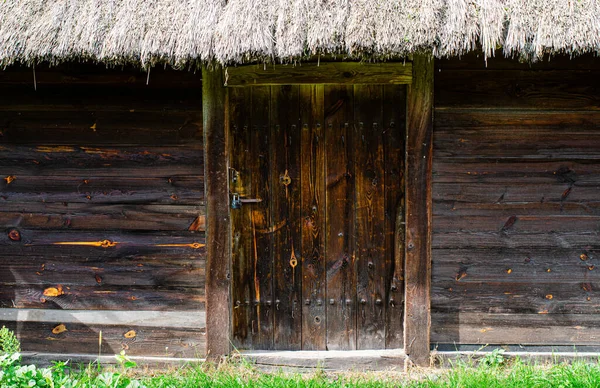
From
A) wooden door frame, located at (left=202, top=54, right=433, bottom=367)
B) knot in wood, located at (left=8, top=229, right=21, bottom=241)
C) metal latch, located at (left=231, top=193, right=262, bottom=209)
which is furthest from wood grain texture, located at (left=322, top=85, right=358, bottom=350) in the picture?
knot in wood, located at (left=8, top=229, right=21, bottom=241)

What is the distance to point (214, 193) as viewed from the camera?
10.9 ft

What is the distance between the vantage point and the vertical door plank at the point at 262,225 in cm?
341

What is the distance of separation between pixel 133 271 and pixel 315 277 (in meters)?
1.21

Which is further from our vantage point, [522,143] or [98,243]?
[98,243]

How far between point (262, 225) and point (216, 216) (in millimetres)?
321

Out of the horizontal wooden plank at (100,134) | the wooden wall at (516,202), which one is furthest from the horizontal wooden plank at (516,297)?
the horizontal wooden plank at (100,134)

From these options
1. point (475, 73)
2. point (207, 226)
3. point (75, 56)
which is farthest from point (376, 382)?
point (75, 56)

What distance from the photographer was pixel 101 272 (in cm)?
346

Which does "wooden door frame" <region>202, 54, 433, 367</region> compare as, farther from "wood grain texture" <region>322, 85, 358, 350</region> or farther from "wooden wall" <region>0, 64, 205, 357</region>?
"wood grain texture" <region>322, 85, 358, 350</region>

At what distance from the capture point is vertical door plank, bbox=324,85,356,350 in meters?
3.39

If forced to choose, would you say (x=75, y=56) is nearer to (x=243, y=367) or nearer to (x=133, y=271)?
(x=133, y=271)

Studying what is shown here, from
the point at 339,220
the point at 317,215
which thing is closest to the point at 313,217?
the point at 317,215

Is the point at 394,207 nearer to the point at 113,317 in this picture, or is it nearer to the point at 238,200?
the point at 238,200

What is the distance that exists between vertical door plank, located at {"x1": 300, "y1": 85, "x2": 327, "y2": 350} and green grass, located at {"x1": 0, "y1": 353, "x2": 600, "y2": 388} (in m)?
0.32
